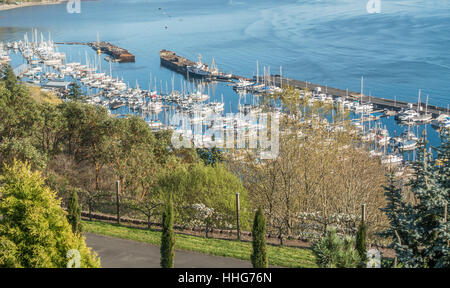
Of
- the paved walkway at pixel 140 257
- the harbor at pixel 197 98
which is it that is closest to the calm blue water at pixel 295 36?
the harbor at pixel 197 98

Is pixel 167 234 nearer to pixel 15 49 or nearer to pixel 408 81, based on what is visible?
pixel 408 81

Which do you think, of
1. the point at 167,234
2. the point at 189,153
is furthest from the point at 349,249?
the point at 189,153

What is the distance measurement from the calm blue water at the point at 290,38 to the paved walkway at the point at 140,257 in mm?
32156

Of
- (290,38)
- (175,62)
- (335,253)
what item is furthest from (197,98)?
(335,253)

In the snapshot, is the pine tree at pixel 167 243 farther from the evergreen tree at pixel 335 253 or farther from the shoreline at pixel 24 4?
the shoreline at pixel 24 4

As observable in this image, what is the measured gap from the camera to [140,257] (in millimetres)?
7742

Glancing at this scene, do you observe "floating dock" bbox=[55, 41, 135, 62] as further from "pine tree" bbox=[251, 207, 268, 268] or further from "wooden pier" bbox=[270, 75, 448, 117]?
"pine tree" bbox=[251, 207, 268, 268]

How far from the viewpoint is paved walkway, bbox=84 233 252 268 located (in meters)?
7.46

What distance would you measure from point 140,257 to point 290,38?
198 ft

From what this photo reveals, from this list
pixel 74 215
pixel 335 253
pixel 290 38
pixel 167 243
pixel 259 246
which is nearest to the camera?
pixel 335 253

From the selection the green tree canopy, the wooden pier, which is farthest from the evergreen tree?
the wooden pier

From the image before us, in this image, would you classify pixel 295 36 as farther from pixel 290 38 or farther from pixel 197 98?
pixel 197 98

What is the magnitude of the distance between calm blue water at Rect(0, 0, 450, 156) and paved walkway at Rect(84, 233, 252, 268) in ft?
105
